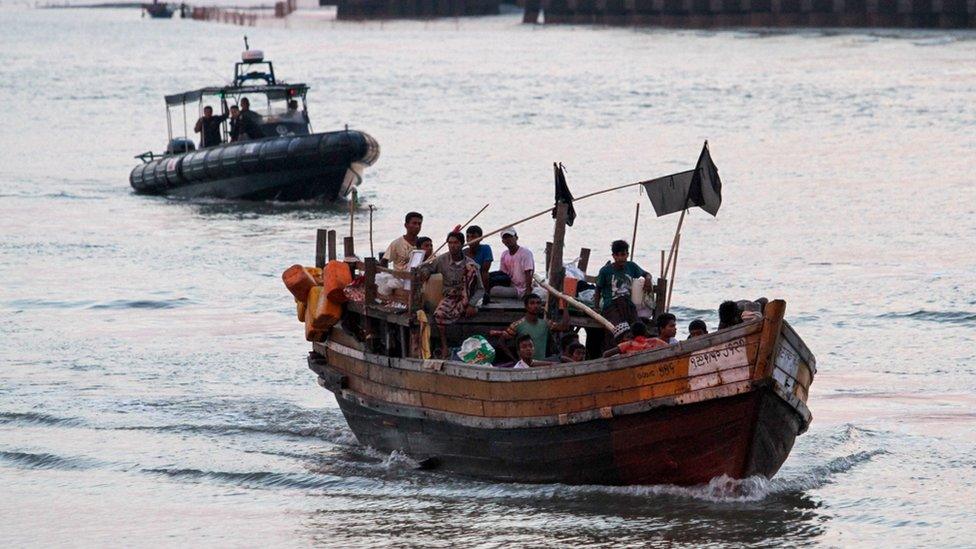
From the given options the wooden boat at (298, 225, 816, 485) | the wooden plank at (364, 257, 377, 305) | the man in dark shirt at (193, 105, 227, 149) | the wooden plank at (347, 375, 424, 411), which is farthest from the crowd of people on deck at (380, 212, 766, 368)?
the man in dark shirt at (193, 105, 227, 149)

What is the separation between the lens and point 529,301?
1438 cm

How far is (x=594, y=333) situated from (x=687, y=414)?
2.07 meters

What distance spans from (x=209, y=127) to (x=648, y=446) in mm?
23820

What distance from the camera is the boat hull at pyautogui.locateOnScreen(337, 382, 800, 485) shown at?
1342 centimetres

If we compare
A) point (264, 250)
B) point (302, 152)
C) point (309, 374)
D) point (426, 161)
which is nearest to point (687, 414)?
point (309, 374)

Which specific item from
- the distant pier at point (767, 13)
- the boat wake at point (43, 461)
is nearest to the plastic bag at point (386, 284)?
the boat wake at point (43, 461)

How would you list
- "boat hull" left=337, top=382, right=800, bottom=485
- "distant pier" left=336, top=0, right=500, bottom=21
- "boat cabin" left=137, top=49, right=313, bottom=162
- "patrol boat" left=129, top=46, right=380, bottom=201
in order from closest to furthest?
"boat hull" left=337, top=382, right=800, bottom=485 < "boat cabin" left=137, top=49, right=313, bottom=162 < "patrol boat" left=129, top=46, right=380, bottom=201 < "distant pier" left=336, top=0, right=500, bottom=21

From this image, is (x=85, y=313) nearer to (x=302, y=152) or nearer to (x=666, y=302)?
(x=302, y=152)

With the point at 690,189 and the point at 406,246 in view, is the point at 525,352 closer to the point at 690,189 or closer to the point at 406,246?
the point at 690,189

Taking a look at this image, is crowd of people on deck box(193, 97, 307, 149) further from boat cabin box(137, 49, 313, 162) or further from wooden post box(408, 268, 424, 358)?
wooden post box(408, 268, 424, 358)

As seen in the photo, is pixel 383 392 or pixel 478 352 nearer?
pixel 478 352

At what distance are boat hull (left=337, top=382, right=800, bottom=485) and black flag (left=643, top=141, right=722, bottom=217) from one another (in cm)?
220

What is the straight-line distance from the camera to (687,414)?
43.9 feet

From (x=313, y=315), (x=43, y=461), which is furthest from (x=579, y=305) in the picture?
(x=43, y=461)
